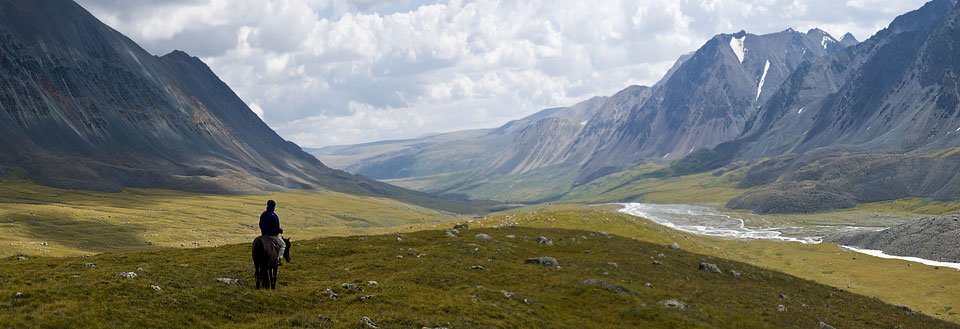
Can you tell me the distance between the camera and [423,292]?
36562 millimetres

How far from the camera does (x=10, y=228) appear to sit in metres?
112

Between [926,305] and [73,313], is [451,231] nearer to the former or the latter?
[73,313]

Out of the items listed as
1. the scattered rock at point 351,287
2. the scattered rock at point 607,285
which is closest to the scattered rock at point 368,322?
the scattered rock at point 351,287

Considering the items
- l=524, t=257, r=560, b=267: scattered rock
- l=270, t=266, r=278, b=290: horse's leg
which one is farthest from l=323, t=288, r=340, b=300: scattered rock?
l=524, t=257, r=560, b=267: scattered rock

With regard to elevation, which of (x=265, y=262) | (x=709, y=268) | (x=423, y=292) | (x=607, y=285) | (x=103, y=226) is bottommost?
(x=709, y=268)

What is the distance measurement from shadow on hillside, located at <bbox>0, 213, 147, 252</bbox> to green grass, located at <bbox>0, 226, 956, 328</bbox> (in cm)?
6522

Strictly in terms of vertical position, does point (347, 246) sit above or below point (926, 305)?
above

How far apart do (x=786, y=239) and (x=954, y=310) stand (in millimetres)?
105858

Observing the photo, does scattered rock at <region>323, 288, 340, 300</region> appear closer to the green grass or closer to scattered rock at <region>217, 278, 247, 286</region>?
the green grass

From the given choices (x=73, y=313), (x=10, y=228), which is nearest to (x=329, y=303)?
(x=73, y=313)

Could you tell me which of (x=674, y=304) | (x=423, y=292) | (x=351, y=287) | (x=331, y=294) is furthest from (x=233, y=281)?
(x=674, y=304)

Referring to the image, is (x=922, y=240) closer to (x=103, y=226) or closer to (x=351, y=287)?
(x=351, y=287)

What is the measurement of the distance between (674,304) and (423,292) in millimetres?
15649

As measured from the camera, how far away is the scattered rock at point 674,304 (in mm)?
39394
